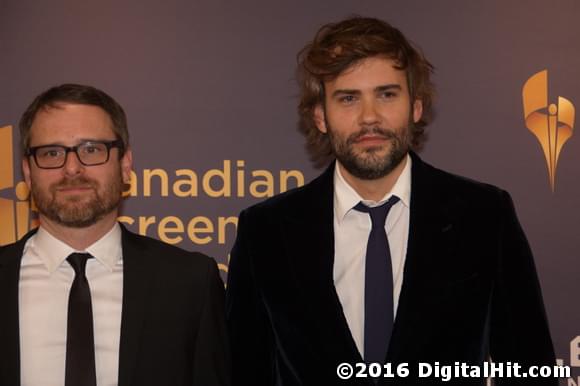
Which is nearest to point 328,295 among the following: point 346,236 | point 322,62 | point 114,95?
point 346,236

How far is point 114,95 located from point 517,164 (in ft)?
6.98

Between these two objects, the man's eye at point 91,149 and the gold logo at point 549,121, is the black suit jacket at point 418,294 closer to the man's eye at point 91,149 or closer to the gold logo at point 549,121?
the man's eye at point 91,149

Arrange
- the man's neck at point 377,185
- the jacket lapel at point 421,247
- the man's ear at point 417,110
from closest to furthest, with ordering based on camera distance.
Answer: the jacket lapel at point 421,247 < the man's neck at point 377,185 < the man's ear at point 417,110

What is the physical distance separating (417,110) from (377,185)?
43 cm

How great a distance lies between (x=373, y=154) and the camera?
2.53m

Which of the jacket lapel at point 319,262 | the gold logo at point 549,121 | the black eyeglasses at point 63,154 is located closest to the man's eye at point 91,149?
the black eyeglasses at point 63,154

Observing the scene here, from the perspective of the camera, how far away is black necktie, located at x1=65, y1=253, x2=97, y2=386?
2.22m

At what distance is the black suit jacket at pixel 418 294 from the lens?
7.92 ft

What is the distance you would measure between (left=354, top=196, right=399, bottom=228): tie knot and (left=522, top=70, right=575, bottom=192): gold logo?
1.43m

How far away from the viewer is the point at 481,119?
12.1ft

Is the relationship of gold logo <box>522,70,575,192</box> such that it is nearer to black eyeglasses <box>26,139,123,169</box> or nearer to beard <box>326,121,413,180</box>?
beard <box>326,121,413,180</box>

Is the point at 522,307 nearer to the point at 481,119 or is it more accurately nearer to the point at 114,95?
the point at 481,119

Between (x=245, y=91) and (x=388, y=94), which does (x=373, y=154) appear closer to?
(x=388, y=94)

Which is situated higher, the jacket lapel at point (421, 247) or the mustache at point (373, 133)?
the mustache at point (373, 133)
